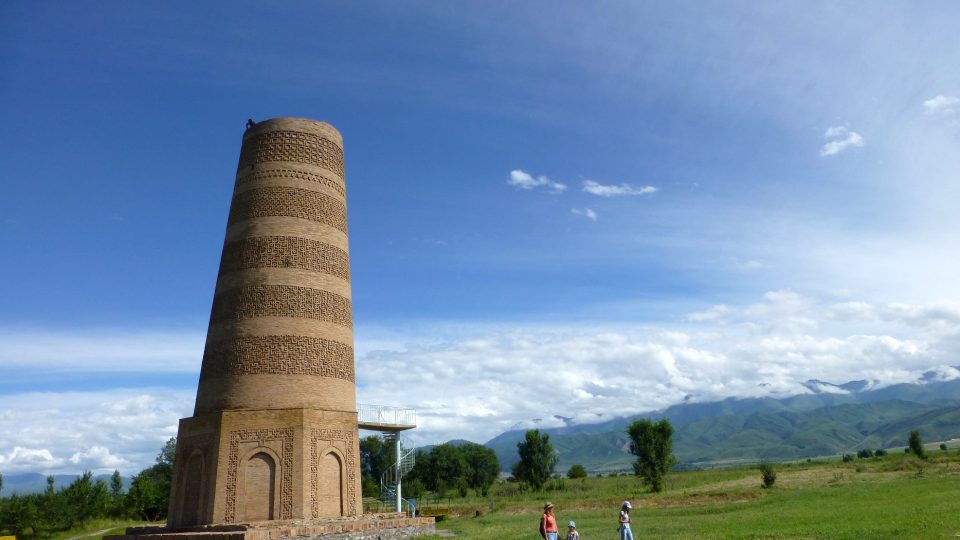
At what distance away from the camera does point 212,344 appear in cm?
2302

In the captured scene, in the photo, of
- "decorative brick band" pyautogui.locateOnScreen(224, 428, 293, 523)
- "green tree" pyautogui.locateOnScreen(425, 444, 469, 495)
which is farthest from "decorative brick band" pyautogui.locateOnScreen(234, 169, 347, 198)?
"green tree" pyautogui.locateOnScreen(425, 444, 469, 495)

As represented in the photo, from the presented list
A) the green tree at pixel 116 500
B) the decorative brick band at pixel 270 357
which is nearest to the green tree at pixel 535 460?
the green tree at pixel 116 500

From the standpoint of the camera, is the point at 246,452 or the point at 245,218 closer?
the point at 246,452

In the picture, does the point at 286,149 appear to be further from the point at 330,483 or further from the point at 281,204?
the point at 330,483

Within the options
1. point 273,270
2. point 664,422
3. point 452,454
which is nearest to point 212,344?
point 273,270

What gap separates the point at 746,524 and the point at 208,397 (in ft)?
63.2

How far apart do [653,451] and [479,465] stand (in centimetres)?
4698

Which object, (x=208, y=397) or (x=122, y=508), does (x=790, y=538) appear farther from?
(x=122, y=508)

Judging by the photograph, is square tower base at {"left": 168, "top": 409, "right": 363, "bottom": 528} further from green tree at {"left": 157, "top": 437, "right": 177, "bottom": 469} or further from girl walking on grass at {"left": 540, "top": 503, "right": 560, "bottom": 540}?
green tree at {"left": 157, "top": 437, "right": 177, "bottom": 469}

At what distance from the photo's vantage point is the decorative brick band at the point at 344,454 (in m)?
20.8

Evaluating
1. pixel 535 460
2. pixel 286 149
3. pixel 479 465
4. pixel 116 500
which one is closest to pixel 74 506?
pixel 116 500

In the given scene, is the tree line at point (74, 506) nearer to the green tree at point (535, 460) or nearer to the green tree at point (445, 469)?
the green tree at point (535, 460)

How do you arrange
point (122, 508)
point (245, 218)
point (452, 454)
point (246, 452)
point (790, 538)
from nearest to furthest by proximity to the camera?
1. point (790, 538)
2. point (246, 452)
3. point (245, 218)
4. point (122, 508)
5. point (452, 454)

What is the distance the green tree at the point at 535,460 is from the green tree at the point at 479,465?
73.2ft
